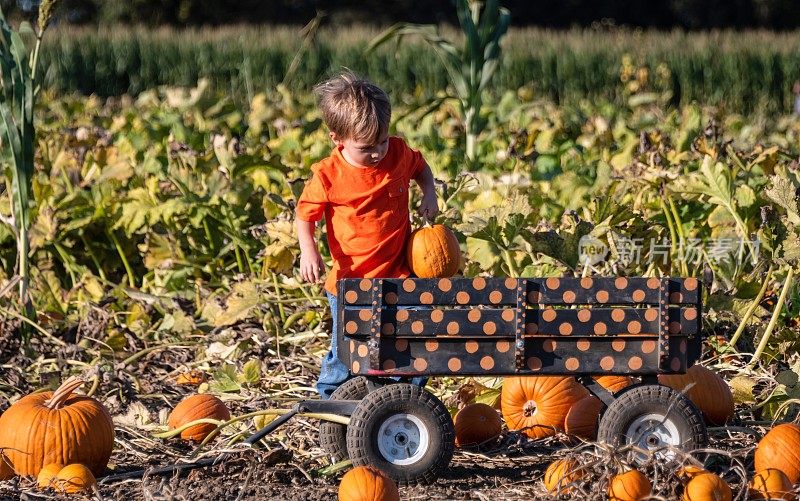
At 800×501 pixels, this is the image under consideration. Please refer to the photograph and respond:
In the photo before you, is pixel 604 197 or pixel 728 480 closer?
pixel 728 480

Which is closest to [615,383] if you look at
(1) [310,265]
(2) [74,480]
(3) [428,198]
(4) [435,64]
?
(3) [428,198]

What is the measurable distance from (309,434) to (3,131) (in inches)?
96.5

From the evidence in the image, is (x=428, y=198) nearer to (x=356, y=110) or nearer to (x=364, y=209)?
(x=364, y=209)

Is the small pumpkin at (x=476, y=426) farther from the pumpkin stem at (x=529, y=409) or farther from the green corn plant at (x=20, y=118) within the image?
the green corn plant at (x=20, y=118)

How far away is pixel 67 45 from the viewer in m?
23.3

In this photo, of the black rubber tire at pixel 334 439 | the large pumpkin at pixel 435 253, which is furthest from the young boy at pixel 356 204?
the black rubber tire at pixel 334 439

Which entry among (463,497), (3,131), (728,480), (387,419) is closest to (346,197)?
(387,419)

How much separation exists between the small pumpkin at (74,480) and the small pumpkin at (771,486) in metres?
1.74

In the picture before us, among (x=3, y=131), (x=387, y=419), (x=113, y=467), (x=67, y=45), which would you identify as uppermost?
(x=67, y=45)

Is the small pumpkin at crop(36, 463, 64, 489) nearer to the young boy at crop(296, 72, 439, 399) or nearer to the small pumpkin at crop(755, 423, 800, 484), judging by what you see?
the young boy at crop(296, 72, 439, 399)

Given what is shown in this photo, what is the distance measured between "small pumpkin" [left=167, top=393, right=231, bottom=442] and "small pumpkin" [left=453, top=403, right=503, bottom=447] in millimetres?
810

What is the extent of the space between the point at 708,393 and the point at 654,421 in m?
0.48

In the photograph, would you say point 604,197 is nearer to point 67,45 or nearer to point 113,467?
point 113,467

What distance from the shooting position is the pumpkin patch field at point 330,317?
320cm
